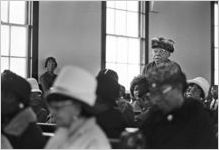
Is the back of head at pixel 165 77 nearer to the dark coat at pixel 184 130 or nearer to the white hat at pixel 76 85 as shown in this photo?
the dark coat at pixel 184 130

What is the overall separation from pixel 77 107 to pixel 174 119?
24.6 inches

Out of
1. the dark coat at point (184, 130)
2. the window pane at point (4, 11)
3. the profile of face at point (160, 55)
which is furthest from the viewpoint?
the window pane at point (4, 11)

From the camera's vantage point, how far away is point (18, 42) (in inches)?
331

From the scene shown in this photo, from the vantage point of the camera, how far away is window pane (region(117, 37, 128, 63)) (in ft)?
32.7

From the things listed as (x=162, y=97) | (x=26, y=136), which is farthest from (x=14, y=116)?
(x=162, y=97)

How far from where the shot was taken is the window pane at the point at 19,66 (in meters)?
8.34

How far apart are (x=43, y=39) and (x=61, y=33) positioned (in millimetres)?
411

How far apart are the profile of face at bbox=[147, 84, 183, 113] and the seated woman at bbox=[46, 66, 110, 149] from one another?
454 millimetres

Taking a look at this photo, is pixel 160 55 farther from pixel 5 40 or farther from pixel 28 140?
pixel 5 40

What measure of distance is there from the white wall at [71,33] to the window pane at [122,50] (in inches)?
26.2

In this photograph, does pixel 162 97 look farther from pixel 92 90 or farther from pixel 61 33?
pixel 61 33

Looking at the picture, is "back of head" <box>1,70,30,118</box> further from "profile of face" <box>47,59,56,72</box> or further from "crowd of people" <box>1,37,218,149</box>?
"profile of face" <box>47,59,56,72</box>

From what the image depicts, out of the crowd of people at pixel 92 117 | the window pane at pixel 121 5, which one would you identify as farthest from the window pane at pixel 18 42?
the crowd of people at pixel 92 117

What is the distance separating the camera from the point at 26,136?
306cm
